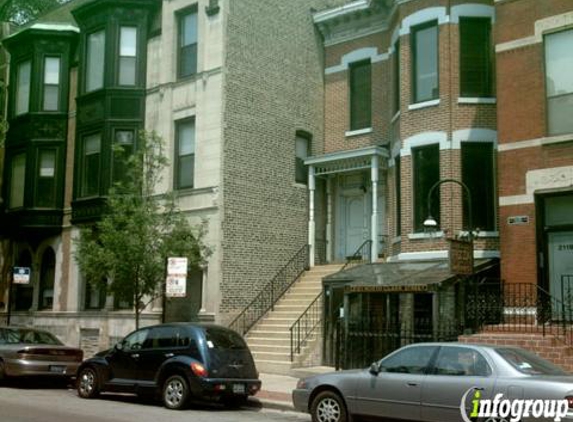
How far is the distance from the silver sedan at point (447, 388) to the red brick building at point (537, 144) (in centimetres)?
638

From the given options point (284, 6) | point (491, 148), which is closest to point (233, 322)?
point (491, 148)

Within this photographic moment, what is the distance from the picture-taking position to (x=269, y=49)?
24484mm

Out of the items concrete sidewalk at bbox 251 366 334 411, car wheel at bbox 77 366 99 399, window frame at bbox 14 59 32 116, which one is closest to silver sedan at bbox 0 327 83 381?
car wheel at bbox 77 366 99 399

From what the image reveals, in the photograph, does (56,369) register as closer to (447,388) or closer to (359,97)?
(447,388)

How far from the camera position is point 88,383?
15.5 metres

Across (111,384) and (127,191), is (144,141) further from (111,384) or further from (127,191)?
(111,384)

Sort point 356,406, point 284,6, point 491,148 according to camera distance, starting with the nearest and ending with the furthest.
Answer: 1. point 356,406
2. point 491,148
3. point 284,6

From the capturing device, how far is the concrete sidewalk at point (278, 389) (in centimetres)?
1456

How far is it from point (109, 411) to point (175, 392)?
3.99 ft

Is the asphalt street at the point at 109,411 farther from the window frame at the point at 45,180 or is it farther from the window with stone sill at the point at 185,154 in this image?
the window frame at the point at 45,180

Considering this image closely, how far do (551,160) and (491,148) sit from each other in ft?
10.9

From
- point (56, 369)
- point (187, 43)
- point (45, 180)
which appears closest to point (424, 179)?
point (187, 43)

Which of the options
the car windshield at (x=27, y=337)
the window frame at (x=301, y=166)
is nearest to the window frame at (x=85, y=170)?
the window frame at (x=301, y=166)

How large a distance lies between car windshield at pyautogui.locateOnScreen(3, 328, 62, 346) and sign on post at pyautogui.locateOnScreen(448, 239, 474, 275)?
9.44m
